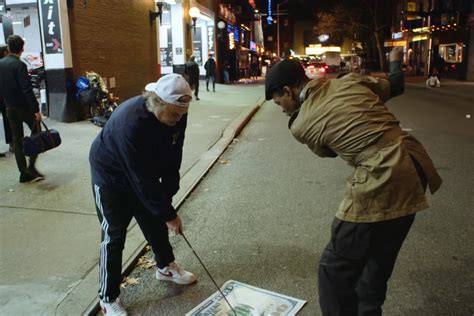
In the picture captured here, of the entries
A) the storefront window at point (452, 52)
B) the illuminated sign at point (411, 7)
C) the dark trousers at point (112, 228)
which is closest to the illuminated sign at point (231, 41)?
the storefront window at point (452, 52)

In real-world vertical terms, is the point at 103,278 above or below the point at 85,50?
below

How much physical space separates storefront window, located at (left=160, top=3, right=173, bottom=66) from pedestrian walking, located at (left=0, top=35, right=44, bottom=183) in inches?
597

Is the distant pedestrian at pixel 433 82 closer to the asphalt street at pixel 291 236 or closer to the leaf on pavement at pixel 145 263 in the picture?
the asphalt street at pixel 291 236

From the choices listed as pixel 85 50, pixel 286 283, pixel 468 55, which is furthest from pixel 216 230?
pixel 468 55

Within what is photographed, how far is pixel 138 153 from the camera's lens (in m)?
2.96

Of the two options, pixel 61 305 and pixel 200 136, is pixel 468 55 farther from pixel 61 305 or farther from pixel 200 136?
pixel 61 305

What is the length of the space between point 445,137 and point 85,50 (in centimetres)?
863

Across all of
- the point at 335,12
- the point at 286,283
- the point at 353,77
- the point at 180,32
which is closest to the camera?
the point at 353,77

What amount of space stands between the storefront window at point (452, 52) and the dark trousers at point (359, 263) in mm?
31601

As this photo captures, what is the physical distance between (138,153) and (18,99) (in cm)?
425

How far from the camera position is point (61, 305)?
11.2 ft

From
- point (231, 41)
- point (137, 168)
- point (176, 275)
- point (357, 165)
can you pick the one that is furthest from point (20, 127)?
point (231, 41)

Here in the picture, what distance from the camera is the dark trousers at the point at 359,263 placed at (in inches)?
94.3

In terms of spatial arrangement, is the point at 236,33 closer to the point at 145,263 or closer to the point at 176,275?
the point at 145,263
